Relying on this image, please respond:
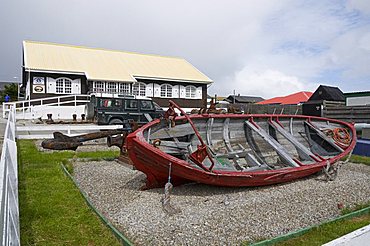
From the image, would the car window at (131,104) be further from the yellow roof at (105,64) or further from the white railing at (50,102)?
the yellow roof at (105,64)

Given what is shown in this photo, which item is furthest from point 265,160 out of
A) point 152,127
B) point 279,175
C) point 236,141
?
point 152,127

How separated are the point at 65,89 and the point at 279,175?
22.8 metres

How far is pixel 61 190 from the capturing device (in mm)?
5754

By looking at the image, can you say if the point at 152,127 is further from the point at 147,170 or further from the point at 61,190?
the point at 61,190

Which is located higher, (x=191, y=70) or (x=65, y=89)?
(x=191, y=70)

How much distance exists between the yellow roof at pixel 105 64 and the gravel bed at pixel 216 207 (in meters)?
20.1

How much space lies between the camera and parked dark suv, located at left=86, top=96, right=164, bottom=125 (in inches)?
646

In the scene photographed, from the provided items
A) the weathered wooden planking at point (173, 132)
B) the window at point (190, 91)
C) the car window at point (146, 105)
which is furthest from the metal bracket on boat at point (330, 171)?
the window at point (190, 91)

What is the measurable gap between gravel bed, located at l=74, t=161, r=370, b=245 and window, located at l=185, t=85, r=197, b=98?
2356 cm

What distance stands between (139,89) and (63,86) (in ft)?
20.6

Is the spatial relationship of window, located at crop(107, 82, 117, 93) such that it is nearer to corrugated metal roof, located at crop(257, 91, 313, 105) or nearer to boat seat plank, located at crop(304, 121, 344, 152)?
boat seat plank, located at crop(304, 121, 344, 152)

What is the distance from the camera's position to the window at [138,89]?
27.8m

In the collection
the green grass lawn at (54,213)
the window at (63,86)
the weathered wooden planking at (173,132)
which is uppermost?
the window at (63,86)

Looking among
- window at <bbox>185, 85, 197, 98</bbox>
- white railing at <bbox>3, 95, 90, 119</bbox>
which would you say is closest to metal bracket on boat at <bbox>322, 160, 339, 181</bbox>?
white railing at <bbox>3, 95, 90, 119</bbox>
